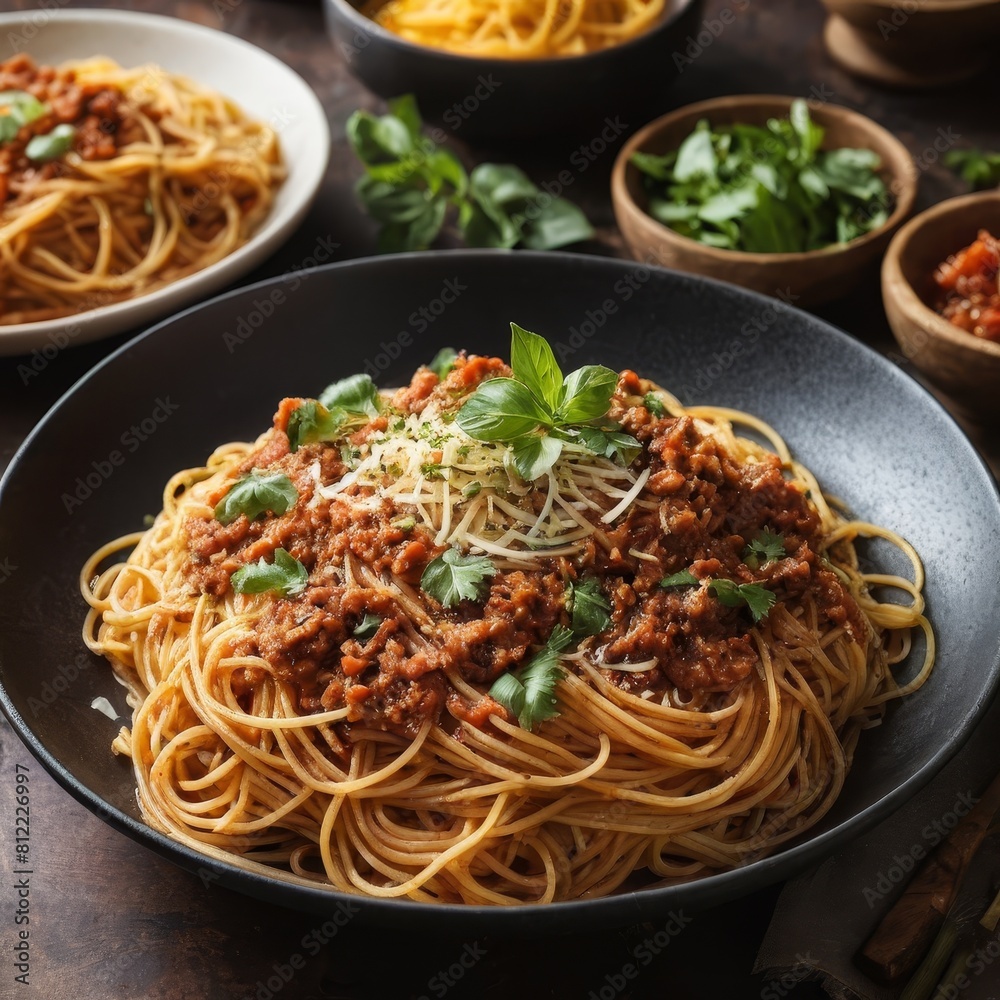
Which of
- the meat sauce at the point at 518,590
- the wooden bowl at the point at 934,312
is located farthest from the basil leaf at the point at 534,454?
the wooden bowl at the point at 934,312

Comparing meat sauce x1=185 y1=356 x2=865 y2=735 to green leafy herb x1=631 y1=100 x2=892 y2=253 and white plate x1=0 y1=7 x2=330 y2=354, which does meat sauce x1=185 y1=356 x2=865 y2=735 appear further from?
white plate x1=0 y1=7 x2=330 y2=354

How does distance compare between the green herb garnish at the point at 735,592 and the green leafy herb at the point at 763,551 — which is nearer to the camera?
the green herb garnish at the point at 735,592

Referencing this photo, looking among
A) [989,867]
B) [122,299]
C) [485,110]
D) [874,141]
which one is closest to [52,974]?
[989,867]

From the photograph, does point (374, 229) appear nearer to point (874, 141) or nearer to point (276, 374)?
point (276, 374)

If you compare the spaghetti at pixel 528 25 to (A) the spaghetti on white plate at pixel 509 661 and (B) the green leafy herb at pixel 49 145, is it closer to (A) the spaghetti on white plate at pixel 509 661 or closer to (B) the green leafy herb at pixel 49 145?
(B) the green leafy herb at pixel 49 145

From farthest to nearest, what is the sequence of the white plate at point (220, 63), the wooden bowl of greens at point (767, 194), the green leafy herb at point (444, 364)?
the white plate at point (220, 63)
the wooden bowl of greens at point (767, 194)
the green leafy herb at point (444, 364)

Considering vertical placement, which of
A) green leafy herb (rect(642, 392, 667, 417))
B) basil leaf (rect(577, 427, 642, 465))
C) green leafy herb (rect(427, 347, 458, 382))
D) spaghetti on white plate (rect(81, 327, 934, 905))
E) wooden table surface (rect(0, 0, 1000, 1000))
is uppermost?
basil leaf (rect(577, 427, 642, 465))

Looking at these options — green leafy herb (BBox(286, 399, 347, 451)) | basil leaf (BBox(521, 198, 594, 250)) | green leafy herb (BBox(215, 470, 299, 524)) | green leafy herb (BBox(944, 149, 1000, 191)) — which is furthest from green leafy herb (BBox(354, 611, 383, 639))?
green leafy herb (BBox(944, 149, 1000, 191))

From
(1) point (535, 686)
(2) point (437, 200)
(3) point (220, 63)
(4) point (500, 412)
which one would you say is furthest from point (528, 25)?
(1) point (535, 686)
